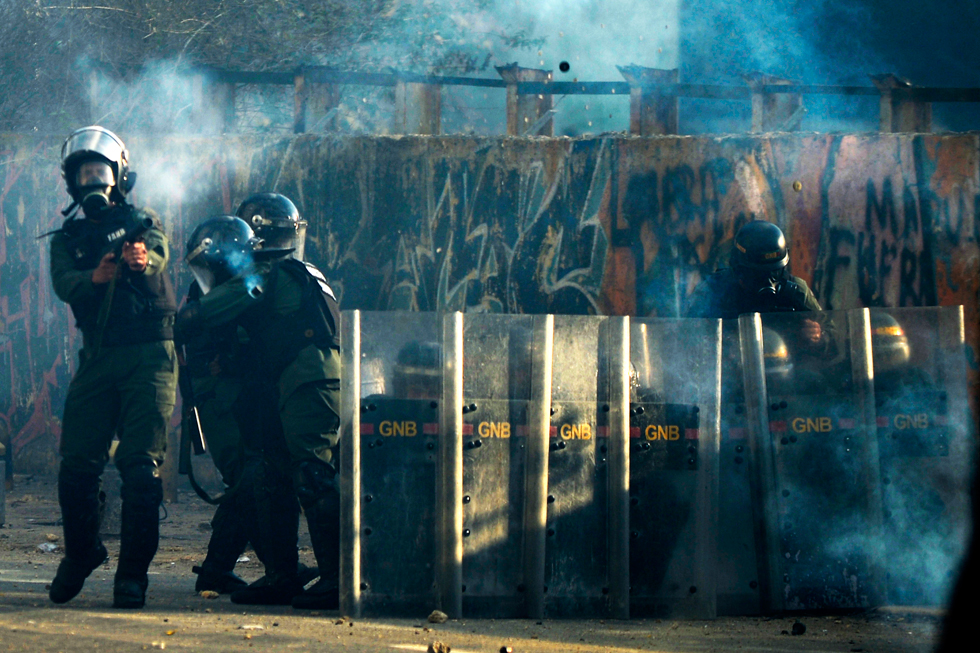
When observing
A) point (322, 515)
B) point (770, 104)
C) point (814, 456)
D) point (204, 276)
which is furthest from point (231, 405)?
point (770, 104)

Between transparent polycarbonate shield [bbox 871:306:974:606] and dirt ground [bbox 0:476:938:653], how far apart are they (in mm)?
266

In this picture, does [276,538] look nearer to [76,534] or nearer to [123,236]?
[76,534]

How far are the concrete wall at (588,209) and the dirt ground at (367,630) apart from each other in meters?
3.65

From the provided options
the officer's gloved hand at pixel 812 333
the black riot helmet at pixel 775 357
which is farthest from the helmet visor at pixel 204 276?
the officer's gloved hand at pixel 812 333

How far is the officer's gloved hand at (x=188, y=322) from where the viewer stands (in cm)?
507

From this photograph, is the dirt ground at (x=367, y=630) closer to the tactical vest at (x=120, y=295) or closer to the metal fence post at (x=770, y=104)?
the tactical vest at (x=120, y=295)

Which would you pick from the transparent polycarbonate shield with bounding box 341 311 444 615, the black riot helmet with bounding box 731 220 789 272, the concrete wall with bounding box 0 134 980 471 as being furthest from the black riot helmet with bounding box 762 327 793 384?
the concrete wall with bounding box 0 134 980 471

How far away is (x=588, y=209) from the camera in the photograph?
8.29 m

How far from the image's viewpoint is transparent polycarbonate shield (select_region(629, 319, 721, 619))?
185 inches

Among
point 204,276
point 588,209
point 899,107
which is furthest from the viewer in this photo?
point 899,107

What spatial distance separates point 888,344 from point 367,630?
2443 mm

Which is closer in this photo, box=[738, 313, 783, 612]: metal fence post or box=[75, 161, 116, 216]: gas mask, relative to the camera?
box=[738, 313, 783, 612]: metal fence post

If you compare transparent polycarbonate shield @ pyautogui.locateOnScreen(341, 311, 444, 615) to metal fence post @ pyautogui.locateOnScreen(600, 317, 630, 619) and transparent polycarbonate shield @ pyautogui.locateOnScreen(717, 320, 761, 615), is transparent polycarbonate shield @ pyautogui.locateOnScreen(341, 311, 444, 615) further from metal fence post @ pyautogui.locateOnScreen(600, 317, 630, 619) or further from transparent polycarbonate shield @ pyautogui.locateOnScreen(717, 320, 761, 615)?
transparent polycarbonate shield @ pyautogui.locateOnScreen(717, 320, 761, 615)

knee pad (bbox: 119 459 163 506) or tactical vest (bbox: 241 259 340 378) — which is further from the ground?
tactical vest (bbox: 241 259 340 378)
